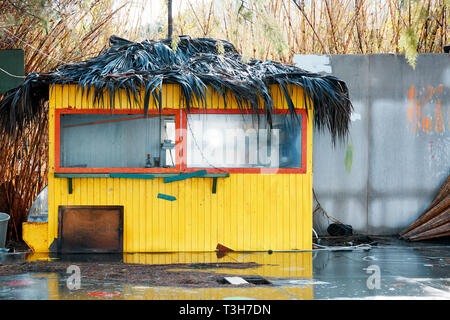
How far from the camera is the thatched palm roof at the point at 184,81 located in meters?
8.12

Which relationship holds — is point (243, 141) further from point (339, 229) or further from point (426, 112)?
point (426, 112)

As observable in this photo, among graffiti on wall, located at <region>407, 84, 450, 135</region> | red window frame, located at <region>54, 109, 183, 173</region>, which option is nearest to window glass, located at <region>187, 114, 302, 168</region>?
red window frame, located at <region>54, 109, 183, 173</region>

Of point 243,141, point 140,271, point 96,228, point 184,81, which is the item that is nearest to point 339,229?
point 243,141

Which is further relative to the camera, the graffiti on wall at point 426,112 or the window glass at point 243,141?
the graffiti on wall at point 426,112

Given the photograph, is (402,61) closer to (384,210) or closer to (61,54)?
(384,210)

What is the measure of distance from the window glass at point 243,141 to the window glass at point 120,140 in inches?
14.7

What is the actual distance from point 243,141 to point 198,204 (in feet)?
3.68

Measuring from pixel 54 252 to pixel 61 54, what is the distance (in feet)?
12.9

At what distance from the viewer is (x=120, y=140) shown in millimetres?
8578

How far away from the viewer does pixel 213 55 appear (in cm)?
904

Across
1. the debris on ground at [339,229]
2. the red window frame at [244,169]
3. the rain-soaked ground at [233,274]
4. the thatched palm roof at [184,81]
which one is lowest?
the rain-soaked ground at [233,274]

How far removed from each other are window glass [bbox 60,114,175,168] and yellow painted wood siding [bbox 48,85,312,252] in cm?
23

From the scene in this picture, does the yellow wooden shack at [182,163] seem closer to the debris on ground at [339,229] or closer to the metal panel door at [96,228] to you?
the metal panel door at [96,228]

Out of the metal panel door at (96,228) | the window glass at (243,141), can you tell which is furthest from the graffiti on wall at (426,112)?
the metal panel door at (96,228)
